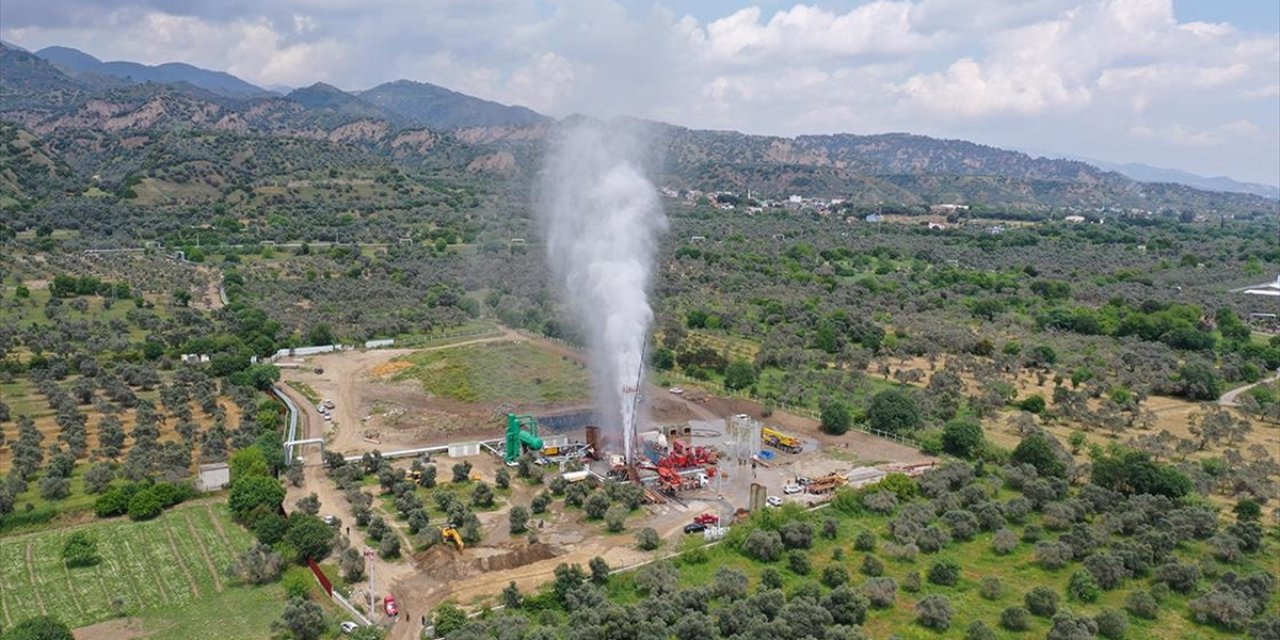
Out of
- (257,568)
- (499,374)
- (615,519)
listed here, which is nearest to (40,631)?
(257,568)

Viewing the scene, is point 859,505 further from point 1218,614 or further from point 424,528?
point 424,528

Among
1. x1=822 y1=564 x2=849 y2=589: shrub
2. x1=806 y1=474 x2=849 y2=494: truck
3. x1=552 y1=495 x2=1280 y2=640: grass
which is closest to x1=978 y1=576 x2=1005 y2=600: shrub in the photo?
x1=552 y1=495 x2=1280 y2=640: grass

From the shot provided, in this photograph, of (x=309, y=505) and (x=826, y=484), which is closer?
(x=309, y=505)

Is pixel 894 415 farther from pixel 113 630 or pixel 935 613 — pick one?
pixel 113 630

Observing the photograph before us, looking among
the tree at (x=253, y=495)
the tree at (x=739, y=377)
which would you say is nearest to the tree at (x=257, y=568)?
the tree at (x=253, y=495)

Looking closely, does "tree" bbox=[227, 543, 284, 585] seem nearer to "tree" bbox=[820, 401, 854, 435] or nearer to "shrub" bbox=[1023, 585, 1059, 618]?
"shrub" bbox=[1023, 585, 1059, 618]
